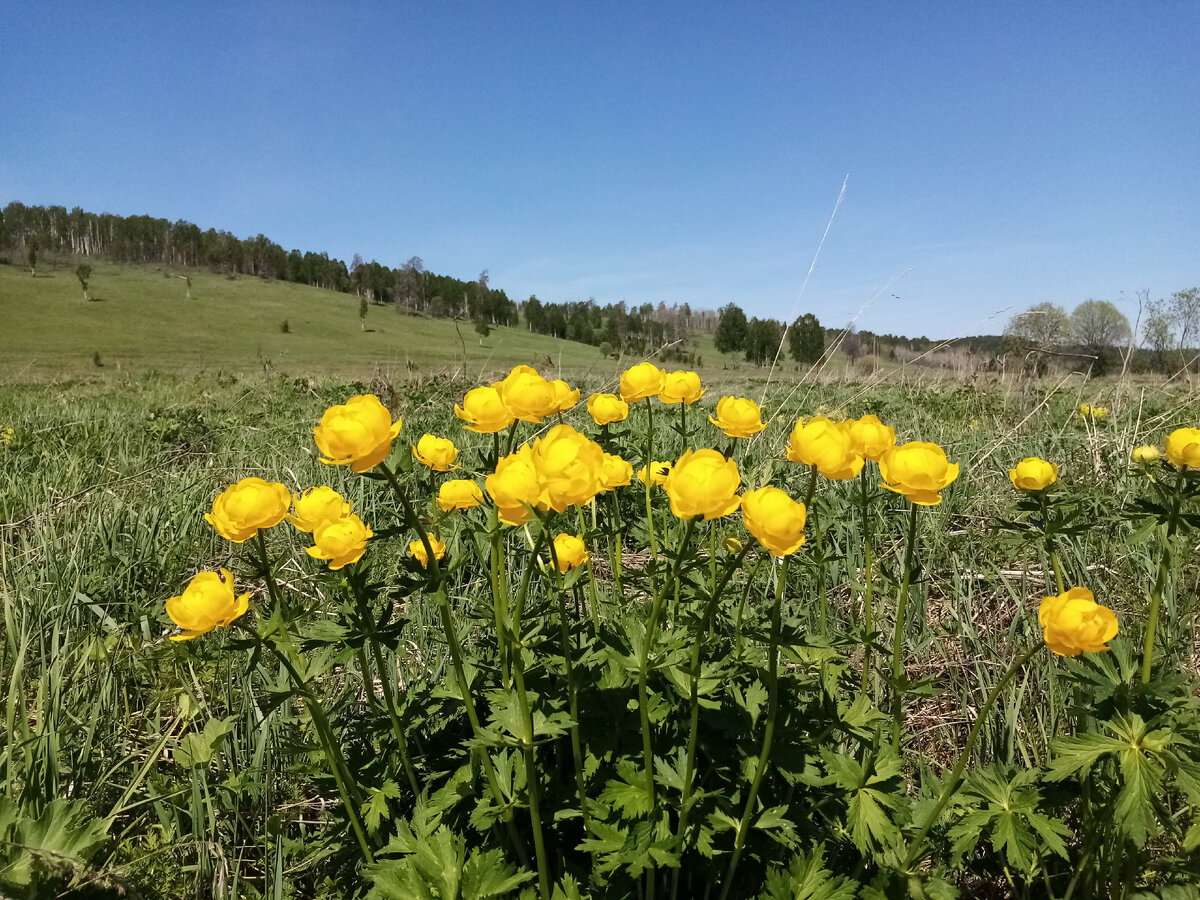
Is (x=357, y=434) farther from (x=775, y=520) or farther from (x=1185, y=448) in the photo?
(x=1185, y=448)

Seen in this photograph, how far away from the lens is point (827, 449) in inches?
39.4

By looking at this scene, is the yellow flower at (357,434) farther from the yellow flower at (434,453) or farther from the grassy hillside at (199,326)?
the grassy hillside at (199,326)

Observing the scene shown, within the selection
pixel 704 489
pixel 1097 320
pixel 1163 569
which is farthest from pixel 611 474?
pixel 1097 320

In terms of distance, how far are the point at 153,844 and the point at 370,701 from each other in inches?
21.7

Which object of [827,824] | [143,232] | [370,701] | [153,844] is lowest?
[153,844]

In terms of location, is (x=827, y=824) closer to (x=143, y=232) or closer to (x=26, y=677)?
(x=26, y=677)

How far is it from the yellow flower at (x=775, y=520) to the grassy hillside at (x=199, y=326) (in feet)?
93.9

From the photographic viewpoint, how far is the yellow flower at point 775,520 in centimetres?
88

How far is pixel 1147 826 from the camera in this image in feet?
2.91

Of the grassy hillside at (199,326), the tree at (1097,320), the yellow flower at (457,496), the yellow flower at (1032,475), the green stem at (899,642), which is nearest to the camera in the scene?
the green stem at (899,642)

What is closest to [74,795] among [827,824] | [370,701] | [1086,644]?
[370,701]

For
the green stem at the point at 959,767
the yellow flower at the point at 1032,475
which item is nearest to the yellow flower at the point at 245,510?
the green stem at the point at 959,767

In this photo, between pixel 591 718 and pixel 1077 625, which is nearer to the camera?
pixel 1077 625

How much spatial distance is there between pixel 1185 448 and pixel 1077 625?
1.53 feet
